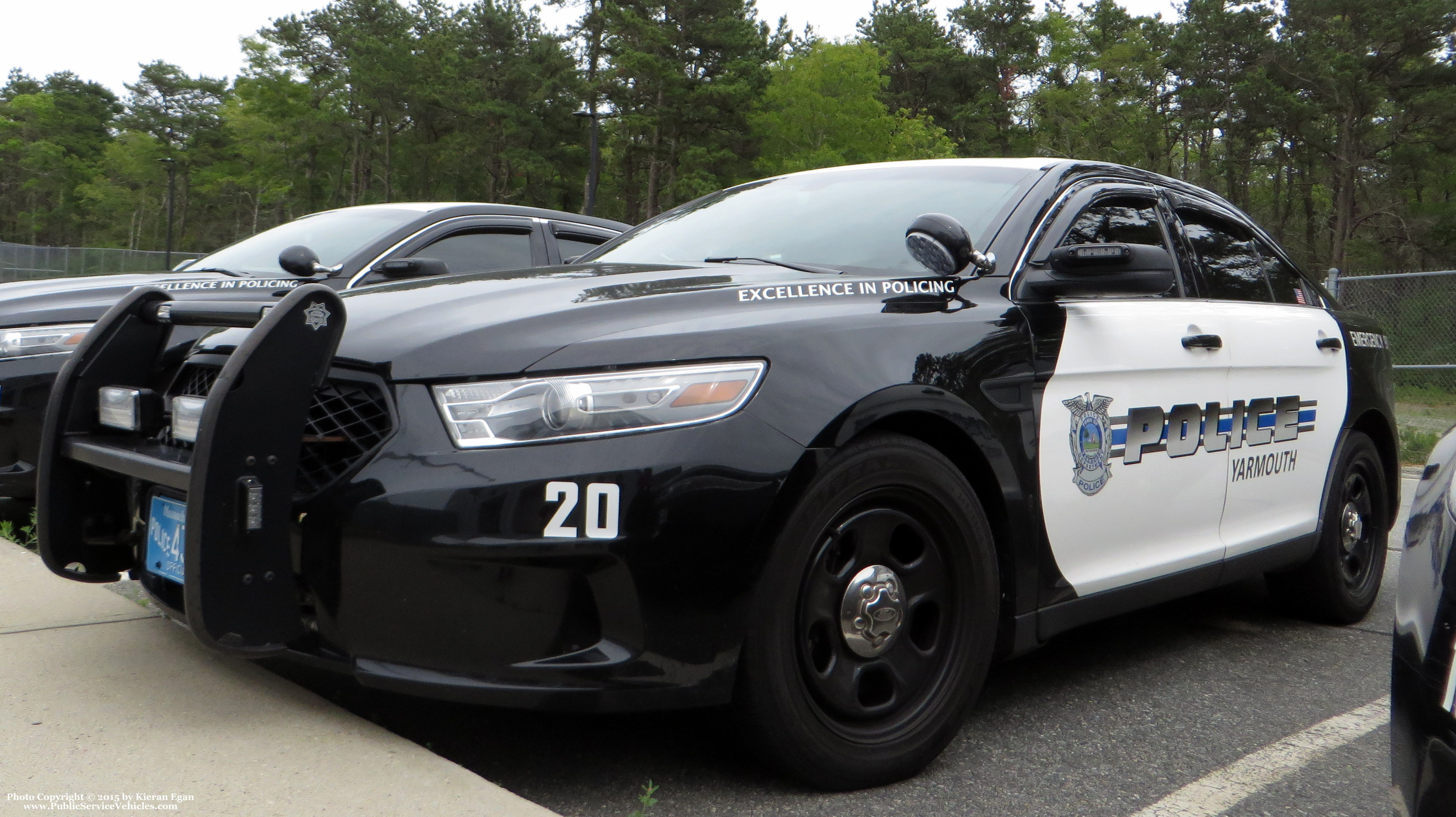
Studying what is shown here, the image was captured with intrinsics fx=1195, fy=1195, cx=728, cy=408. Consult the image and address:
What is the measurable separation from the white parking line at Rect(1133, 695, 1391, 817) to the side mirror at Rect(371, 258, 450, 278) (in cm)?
326

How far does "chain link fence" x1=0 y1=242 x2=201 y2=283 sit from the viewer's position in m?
35.2

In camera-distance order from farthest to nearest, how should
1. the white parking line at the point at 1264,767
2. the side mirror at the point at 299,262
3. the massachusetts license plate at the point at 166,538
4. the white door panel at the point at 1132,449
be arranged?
the side mirror at the point at 299,262 < the white door panel at the point at 1132,449 < the white parking line at the point at 1264,767 < the massachusetts license plate at the point at 166,538

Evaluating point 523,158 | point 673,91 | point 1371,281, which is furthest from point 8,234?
point 1371,281

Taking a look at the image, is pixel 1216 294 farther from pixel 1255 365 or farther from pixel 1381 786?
pixel 1381 786

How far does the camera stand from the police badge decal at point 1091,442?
308 centimetres

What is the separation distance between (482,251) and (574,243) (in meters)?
0.62

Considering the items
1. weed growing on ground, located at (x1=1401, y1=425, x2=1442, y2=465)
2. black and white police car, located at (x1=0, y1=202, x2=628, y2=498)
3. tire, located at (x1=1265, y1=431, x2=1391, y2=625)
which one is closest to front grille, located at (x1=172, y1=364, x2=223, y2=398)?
black and white police car, located at (x1=0, y1=202, x2=628, y2=498)

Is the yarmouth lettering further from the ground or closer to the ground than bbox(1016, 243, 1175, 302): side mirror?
closer to the ground

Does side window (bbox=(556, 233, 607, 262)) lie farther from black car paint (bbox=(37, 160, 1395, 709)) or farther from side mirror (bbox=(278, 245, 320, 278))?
black car paint (bbox=(37, 160, 1395, 709))

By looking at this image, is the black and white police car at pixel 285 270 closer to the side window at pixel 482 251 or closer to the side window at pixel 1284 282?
the side window at pixel 482 251

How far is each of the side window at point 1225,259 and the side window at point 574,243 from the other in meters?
3.43

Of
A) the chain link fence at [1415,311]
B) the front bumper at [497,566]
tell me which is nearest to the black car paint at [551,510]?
the front bumper at [497,566]

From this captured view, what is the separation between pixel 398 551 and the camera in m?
2.24

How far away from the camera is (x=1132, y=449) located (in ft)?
10.7
